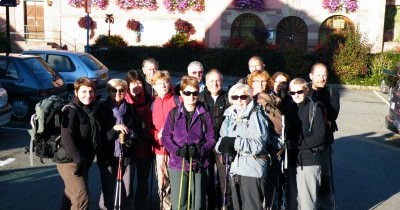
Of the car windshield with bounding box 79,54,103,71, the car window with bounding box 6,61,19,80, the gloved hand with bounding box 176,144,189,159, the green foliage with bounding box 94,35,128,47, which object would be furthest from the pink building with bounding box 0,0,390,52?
the gloved hand with bounding box 176,144,189,159

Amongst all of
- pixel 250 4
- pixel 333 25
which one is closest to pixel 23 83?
pixel 250 4

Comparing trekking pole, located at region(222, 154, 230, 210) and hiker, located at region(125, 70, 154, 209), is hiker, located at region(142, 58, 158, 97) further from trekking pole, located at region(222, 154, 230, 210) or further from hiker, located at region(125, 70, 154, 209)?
trekking pole, located at region(222, 154, 230, 210)

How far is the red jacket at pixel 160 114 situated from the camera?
5613 mm

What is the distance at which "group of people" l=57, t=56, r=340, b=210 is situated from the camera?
5.01m

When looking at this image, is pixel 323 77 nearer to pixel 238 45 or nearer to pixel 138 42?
pixel 238 45

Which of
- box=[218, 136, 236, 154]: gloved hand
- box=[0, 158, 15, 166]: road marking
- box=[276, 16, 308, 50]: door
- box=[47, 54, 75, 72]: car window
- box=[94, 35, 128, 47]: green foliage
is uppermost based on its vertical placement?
box=[276, 16, 308, 50]: door

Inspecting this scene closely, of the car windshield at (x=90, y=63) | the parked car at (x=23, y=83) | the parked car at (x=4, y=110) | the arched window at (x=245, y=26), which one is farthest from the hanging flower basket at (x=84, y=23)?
the parked car at (x=4, y=110)

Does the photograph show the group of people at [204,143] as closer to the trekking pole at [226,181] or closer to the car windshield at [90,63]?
the trekking pole at [226,181]

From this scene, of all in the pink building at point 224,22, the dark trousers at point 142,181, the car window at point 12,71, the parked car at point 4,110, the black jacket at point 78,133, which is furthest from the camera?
the pink building at point 224,22

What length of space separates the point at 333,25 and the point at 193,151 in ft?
77.8

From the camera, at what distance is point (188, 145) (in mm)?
5109

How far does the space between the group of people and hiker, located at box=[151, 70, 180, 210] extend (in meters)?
0.01

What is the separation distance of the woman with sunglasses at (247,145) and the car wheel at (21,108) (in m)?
7.56

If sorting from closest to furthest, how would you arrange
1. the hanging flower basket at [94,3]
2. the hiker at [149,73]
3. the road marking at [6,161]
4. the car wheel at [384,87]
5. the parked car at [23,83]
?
1. the hiker at [149,73]
2. the road marking at [6,161]
3. the parked car at [23,83]
4. the car wheel at [384,87]
5. the hanging flower basket at [94,3]
